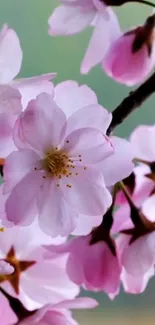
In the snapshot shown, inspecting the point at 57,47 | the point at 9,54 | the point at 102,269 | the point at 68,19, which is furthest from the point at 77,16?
the point at 57,47

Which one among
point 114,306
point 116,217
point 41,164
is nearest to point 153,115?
point 114,306

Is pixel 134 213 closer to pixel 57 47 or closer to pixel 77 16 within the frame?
pixel 77 16

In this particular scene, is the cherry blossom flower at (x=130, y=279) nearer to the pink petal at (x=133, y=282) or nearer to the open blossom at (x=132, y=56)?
the pink petal at (x=133, y=282)

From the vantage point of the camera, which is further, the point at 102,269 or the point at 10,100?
the point at 102,269

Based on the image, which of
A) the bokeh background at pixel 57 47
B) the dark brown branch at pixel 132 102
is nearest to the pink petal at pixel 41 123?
the dark brown branch at pixel 132 102

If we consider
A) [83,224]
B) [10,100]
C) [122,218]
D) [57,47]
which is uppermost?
[10,100]

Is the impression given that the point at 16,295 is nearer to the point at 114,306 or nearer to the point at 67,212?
the point at 67,212
